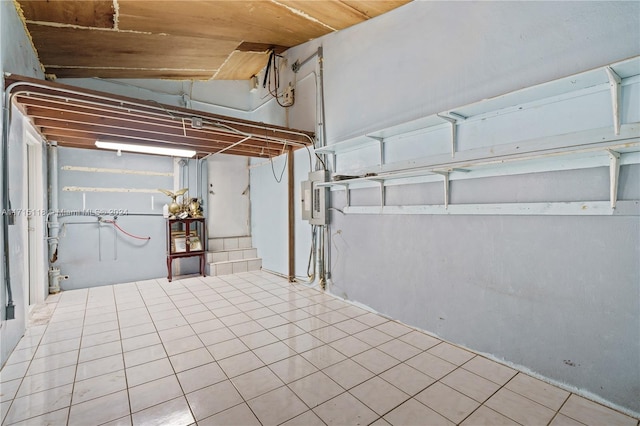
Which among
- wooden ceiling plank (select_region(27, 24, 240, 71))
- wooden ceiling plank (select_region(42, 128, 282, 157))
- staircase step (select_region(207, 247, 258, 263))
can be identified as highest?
wooden ceiling plank (select_region(27, 24, 240, 71))

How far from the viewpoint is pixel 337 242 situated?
4023 millimetres

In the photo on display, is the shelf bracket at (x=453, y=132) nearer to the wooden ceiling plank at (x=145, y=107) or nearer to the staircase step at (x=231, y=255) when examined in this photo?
the wooden ceiling plank at (x=145, y=107)

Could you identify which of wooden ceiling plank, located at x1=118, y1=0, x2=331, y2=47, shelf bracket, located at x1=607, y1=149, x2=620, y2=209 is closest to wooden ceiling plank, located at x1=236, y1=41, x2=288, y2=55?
wooden ceiling plank, located at x1=118, y1=0, x2=331, y2=47

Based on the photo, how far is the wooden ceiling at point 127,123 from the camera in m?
2.76

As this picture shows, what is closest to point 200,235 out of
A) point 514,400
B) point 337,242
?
point 337,242

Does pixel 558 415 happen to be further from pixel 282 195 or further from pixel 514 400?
pixel 282 195

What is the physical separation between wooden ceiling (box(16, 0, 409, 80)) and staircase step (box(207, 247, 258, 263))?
136 inches

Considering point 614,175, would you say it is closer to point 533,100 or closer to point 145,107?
point 533,100

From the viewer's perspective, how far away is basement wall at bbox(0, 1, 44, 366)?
238cm

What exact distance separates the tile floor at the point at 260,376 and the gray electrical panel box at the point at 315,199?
1289 mm

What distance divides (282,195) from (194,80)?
3024mm

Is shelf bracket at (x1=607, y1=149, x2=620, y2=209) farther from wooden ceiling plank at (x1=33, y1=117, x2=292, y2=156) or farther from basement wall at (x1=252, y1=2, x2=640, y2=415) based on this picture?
wooden ceiling plank at (x1=33, y1=117, x2=292, y2=156)

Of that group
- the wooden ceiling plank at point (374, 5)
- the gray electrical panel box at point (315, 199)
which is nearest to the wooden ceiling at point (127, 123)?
the gray electrical panel box at point (315, 199)

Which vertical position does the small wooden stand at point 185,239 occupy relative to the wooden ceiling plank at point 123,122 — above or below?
below
